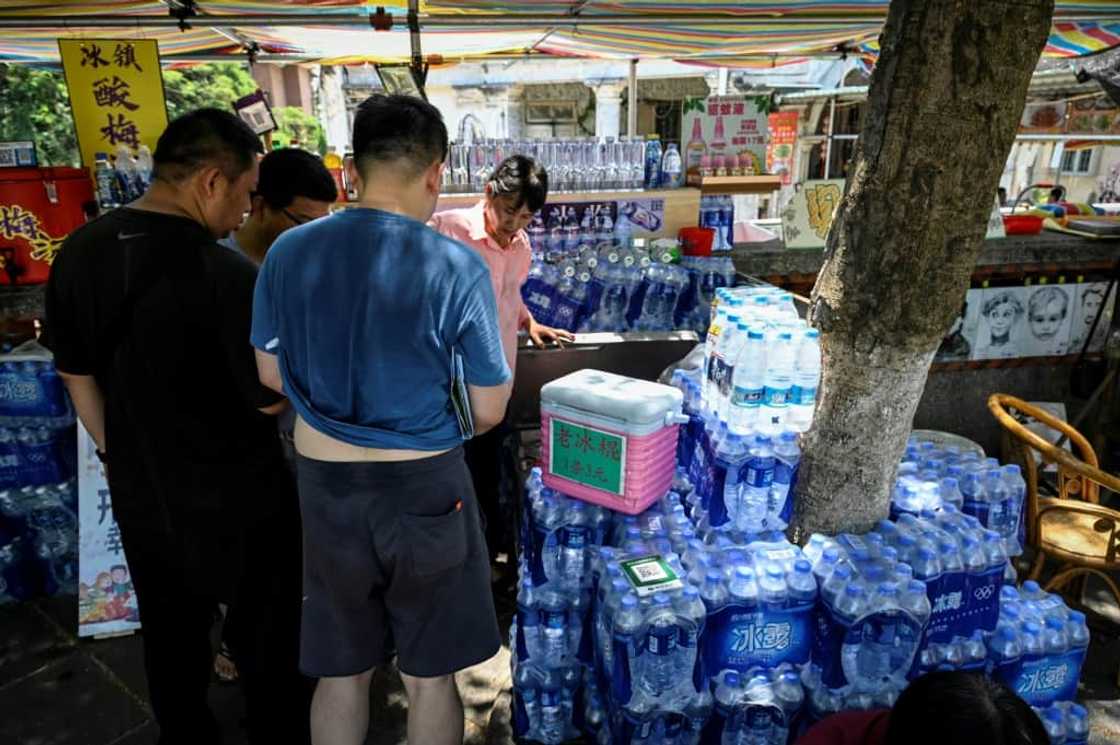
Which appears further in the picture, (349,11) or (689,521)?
(349,11)

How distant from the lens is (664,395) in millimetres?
2717

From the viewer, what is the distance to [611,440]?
2.63 metres

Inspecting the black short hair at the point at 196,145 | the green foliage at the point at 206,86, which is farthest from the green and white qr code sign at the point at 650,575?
the green foliage at the point at 206,86

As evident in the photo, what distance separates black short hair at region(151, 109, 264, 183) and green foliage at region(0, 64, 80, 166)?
16744mm

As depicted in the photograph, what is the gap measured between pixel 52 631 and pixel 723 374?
3.49 metres

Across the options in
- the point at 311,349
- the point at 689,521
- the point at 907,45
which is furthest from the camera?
the point at 689,521

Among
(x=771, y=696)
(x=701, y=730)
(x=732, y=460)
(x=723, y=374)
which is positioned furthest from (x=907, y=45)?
(x=701, y=730)

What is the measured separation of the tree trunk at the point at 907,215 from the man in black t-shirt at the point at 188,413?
6.15 feet

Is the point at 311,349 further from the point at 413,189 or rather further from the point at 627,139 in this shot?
the point at 627,139

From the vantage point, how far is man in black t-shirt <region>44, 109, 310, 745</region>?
6.94 feet

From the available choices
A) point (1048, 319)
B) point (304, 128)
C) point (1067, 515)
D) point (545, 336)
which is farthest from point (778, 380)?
point (304, 128)

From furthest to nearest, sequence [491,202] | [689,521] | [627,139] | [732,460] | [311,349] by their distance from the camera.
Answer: [627,139] < [491,202] < [689,521] < [732,460] < [311,349]

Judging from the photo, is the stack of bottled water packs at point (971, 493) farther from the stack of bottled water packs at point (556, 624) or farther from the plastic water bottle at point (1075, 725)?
the stack of bottled water packs at point (556, 624)

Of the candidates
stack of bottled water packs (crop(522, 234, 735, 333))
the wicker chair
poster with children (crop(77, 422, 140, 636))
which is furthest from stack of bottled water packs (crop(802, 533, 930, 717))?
poster with children (crop(77, 422, 140, 636))
